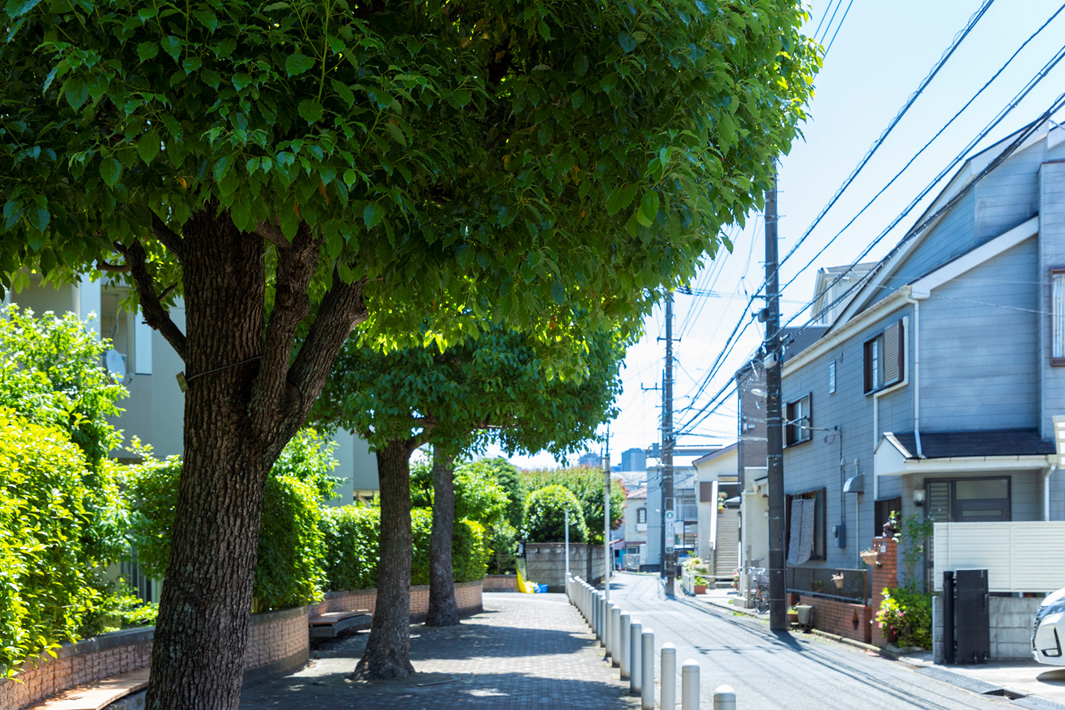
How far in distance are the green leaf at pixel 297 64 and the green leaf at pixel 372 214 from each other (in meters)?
0.75

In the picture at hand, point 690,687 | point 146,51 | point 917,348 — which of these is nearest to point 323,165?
point 146,51

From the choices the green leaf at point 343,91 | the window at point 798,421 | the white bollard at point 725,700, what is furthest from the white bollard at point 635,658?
the window at point 798,421

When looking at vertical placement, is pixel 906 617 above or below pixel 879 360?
below

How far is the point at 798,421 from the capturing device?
30250 mm

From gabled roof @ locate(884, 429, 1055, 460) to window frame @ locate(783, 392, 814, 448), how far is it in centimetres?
622

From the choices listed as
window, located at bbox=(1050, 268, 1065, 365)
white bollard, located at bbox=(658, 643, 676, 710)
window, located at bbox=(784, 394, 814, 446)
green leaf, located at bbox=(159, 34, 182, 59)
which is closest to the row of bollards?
white bollard, located at bbox=(658, 643, 676, 710)

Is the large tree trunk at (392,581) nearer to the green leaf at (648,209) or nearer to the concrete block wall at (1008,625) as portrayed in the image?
the concrete block wall at (1008,625)

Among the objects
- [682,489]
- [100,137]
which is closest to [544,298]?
[100,137]

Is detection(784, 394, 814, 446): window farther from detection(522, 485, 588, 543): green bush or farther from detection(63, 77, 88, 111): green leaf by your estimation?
detection(63, 77, 88, 111): green leaf

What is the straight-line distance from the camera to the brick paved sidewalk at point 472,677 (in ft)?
43.1

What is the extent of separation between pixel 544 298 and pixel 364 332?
349cm

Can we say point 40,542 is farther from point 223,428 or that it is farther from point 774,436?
point 774,436

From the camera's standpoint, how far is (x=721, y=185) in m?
6.32

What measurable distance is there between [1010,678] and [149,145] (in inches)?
538
